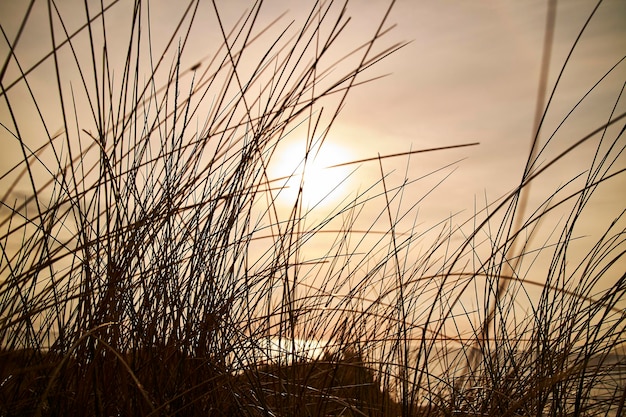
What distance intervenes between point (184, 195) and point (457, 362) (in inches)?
55.4

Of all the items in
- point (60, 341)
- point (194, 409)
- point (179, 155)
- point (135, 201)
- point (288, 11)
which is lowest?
point (194, 409)

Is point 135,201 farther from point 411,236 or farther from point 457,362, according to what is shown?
point 457,362

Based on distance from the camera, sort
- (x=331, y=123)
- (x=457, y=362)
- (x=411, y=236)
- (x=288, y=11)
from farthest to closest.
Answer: (x=457, y=362)
(x=411, y=236)
(x=288, y=11)
(x=331, y=123)

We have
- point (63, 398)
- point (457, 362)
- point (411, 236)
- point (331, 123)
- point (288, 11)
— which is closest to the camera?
point (63, 398)

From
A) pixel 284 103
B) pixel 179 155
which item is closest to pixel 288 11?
pixel 284 103

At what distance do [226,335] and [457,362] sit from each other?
1.20m

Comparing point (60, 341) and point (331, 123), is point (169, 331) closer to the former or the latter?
point (60, 341)

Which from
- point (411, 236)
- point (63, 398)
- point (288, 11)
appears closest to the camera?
point (63, 398)

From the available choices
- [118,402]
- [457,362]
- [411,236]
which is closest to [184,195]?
[118,402]

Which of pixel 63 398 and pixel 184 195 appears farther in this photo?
pixel 184 195

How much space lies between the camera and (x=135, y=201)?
126 centimetres

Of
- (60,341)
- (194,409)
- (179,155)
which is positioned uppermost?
(179,155)

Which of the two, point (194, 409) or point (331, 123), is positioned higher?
point (331, 123)

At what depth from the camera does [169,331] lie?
1.27 meters
